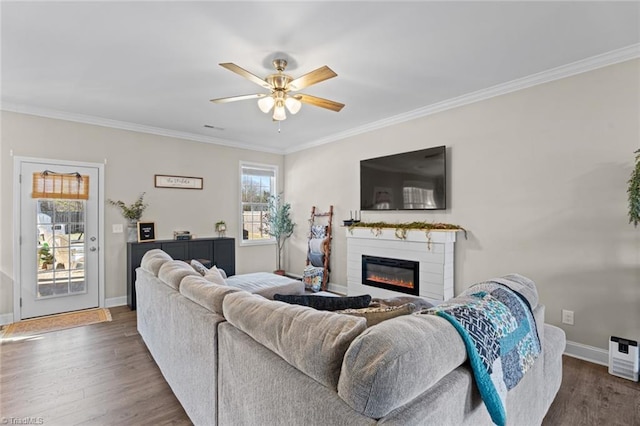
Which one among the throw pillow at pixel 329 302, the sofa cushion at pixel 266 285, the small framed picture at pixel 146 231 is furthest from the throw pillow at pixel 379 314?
the small framed picture at pixel 146 231

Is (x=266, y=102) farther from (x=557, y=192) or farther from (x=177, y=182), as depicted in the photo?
(x=177, y=182)

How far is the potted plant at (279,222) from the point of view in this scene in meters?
6.30

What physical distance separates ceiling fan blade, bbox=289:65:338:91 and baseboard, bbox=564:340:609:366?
10.9ft

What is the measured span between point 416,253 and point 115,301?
14.4 feet

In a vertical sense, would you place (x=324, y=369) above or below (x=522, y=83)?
below

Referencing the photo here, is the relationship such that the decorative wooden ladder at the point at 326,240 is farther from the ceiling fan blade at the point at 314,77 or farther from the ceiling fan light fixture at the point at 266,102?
the ceiling fan blade at the point at 314,77

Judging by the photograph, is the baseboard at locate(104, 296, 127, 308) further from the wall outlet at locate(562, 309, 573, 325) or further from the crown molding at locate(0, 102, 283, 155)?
the wall outlet at locate(562, 309, 573, 325)

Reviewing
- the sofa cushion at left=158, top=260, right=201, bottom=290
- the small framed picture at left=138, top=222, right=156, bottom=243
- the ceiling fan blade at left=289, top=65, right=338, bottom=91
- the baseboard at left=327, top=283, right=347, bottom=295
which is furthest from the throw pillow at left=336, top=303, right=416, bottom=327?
the small framed picture at left=138, top=222, right=156, bottom=243

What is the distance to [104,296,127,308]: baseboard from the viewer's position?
4.57 meters

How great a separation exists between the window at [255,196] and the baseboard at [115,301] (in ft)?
7.00

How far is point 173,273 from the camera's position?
2.42 meters

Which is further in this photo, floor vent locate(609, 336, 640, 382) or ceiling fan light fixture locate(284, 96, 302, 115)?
ceiling fan light fixture locate(284, 96, 302, 115)

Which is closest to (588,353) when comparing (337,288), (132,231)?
(337,288)

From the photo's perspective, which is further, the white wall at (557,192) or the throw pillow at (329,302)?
the white wall at (557,192)
